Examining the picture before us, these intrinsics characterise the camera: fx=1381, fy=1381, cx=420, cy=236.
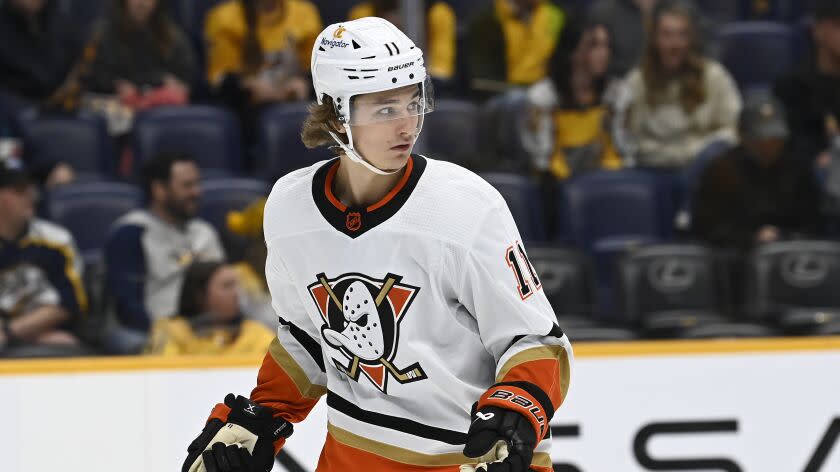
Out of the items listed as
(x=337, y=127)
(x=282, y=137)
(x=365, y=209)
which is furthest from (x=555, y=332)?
(x=282, y=137)

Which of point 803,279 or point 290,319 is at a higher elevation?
Result: point 290,319

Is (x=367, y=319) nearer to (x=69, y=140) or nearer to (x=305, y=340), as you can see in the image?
(x=305, y=340)

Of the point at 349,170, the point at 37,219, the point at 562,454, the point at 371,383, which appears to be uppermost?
the point at 349,170

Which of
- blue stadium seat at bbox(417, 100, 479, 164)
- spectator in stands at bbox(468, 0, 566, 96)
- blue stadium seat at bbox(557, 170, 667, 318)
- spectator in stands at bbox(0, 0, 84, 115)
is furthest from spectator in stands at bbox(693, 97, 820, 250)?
spectator in stands at bbox(0, 0, 84, 115)

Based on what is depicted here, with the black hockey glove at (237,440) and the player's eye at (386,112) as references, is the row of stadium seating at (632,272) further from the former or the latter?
the player's eye at (386,112)

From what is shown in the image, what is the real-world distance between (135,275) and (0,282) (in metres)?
0.48

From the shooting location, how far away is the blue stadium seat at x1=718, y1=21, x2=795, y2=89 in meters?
7.15

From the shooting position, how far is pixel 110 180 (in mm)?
6082

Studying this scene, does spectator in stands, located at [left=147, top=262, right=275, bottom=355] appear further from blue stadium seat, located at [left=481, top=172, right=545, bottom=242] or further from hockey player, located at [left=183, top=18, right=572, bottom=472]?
hockey player, located at [left=183, top=18, right=572, bottom=472]

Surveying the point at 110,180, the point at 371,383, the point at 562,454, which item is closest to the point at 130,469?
the point at 562,454

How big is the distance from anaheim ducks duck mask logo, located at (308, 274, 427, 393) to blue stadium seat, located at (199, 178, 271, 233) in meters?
2.92

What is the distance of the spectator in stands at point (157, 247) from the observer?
5027 millimetres

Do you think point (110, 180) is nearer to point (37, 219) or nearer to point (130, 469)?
point (37, 219)

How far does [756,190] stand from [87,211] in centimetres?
277
